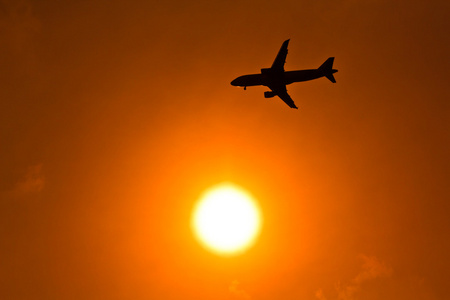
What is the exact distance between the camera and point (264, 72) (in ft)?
315

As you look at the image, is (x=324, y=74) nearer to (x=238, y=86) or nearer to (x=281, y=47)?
(x=281, y=47)

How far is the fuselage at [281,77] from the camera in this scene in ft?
307

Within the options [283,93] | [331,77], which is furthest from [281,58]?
[331,77]

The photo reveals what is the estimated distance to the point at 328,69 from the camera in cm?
9450

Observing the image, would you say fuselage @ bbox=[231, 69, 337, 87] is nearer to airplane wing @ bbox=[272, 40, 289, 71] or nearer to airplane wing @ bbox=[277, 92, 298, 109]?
airplane wing @ bbox=[272, 40, 289, 71]

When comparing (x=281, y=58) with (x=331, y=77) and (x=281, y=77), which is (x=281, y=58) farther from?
(x=331, y=77)

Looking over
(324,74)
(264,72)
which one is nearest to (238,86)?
(264,72)

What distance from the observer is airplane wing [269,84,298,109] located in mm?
97938

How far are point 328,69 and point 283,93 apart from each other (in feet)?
31.1

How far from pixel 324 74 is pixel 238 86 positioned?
1481cm

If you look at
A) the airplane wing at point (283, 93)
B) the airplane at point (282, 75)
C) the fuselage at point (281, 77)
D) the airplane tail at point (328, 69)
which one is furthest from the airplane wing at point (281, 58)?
the airplane tail at point (328, 69)

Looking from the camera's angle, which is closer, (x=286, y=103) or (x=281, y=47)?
(x=281, y=47)

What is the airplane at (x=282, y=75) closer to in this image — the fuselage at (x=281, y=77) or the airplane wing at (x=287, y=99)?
the fuselage at (x=281, y=77)

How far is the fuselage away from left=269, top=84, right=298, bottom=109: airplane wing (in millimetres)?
1550
